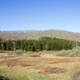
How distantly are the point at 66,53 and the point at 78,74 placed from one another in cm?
3595

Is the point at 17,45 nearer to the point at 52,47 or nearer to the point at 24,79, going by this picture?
the point at 52,47

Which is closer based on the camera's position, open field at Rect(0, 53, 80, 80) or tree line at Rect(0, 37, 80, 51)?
open field at Rect(0, 53, 80, 80)

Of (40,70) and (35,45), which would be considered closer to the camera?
(40,70)

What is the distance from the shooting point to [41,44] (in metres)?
80.4

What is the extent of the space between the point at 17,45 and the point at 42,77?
186 feet

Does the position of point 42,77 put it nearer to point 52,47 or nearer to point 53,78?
point 53,78

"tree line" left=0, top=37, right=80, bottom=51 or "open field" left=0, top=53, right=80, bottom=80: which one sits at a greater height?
"tree line" left=0, top=37, right=80, bottom=51

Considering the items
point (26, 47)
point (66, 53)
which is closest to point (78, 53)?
point (66, 53)

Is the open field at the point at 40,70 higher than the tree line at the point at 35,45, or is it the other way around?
the tree line at the point at 35,45

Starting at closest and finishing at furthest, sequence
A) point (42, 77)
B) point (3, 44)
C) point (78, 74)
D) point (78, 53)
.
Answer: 1. point (78, 74)
2. point (42, 77)
3. point (78, 53)
4. point (3, 44)

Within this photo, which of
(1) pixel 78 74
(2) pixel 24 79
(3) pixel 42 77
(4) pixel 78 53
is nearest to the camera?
(1) pixel 78 74

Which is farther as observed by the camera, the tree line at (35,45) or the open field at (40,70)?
the tree line at (35,45)

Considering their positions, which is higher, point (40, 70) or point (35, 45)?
point (35, 45)

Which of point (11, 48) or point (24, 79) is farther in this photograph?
point (11, 48)
